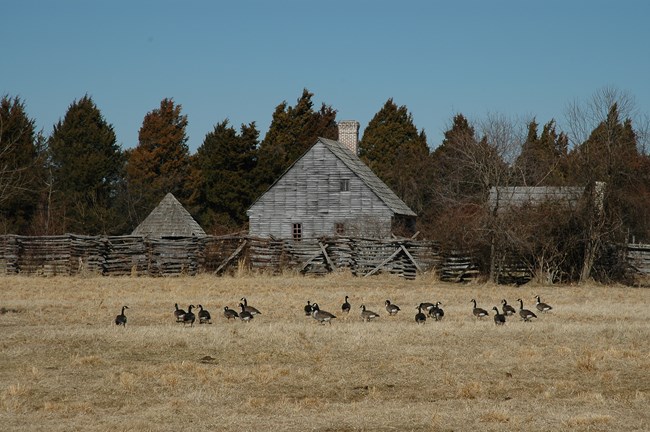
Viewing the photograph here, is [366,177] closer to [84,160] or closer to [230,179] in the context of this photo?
[230,179]

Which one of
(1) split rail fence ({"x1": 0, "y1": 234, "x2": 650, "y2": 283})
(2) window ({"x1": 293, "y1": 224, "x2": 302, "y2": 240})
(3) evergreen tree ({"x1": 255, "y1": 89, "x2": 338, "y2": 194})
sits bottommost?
(1) split rail fence ({"x1": 0, "y1": 234, "x2": 650, "y2": 283})

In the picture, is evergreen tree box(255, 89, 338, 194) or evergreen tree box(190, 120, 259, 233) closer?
evergreen tree box(190, 120, 259, 233)

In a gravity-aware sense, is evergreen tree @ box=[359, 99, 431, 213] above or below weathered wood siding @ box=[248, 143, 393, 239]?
above

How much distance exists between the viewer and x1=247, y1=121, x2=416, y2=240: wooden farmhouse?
55219 millimetres

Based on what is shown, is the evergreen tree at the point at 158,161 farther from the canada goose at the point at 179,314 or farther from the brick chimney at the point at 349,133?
the canada goose at the point at 179,314

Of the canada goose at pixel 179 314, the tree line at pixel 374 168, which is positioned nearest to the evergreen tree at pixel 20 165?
the tree line at pixel 374 168

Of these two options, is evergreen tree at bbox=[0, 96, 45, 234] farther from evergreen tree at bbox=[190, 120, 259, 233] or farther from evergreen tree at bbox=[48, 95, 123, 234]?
evergreen tree at bbox=[190, 120, 259, 233]

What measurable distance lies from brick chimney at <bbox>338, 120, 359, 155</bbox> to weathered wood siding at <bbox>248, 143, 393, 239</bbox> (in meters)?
7.46

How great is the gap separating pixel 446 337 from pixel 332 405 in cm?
743

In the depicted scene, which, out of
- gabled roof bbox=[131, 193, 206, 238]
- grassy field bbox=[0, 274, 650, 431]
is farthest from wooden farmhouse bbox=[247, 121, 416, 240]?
grassy field bbox=[0, 274, 650, 431]

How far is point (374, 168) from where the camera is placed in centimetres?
9081

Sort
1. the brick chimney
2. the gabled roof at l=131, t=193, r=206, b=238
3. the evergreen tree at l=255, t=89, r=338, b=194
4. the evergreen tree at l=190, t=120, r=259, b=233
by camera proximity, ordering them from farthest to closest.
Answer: the evergreen tree at l=255, t=89, r=338, b=194
the evergreen tree at l=190, t=120, r=259, b=233
the brick chimney
the gabled roof at l=131, t=193, r=206, b=238

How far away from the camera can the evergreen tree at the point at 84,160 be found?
7388 centimetres

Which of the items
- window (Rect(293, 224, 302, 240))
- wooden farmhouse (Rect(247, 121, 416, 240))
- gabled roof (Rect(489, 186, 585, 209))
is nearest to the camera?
gabled roof (Rect(489, 186, 585, 209))
